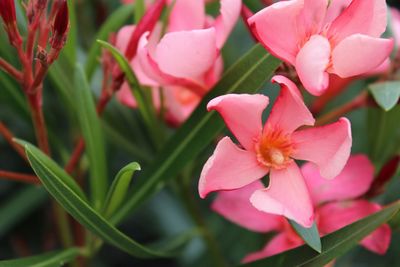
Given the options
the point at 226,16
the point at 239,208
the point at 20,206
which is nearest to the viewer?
the point at 226,16

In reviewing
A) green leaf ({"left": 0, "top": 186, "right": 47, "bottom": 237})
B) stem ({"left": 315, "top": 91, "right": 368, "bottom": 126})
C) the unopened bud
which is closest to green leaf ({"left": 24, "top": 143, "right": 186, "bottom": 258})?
the unopened bud

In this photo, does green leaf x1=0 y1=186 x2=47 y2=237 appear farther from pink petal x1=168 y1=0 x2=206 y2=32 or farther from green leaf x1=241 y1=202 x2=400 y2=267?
green leaf x1=241 y1=202 x2=400 y2=267

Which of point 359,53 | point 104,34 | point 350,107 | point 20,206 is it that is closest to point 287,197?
point 359,53

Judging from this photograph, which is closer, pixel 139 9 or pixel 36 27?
pixel 36 27

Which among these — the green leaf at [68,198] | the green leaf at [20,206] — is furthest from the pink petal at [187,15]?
the green leaf at [20,206]

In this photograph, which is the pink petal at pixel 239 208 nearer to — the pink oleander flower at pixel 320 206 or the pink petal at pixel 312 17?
the pink oleander flower at pixel 320 206

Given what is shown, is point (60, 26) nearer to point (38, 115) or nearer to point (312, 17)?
point (38, 115)
